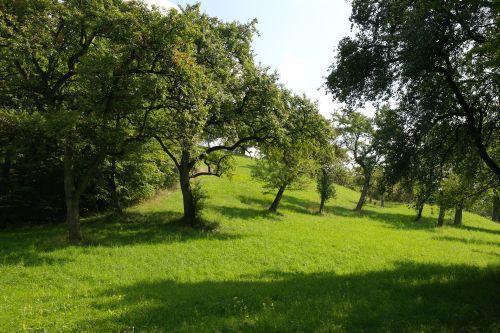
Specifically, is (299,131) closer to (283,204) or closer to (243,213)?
(243,213)

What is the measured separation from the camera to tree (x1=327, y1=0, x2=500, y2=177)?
12352mm

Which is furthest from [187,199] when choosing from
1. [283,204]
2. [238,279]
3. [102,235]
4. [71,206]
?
[283,204]

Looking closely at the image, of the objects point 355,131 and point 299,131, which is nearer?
point 299,131

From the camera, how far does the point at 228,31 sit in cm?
2681

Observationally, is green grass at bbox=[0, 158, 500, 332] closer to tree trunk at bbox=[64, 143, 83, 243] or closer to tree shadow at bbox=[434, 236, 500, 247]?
tree trunk at bbox=[64, 143, 83, 243]

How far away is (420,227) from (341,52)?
99.1 ft

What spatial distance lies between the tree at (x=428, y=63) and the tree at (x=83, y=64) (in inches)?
390

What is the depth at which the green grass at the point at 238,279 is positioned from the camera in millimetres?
10320

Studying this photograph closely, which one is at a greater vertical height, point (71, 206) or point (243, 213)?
point (71, 206)

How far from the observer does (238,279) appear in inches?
622

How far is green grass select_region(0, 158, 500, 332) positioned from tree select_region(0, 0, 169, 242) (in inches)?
189

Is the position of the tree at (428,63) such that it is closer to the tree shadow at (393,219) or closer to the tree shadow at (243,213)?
the tree shadow at (243,213)

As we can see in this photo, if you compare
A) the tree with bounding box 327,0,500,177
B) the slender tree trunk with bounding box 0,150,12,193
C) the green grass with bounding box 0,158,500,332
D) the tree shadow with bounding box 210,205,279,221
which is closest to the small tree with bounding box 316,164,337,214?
the tree shadow with bounding box 210,205,279,221

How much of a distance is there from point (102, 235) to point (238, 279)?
11.3 meters
